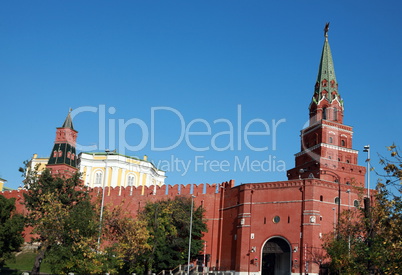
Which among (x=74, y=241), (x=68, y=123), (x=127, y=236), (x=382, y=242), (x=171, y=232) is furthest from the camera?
(x=68, y=123)

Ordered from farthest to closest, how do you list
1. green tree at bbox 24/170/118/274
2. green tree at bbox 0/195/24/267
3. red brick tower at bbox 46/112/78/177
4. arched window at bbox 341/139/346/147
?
red brick tower at bbox 46/112/78/177
arched window at bbox 341/139/346/147
green tree at bbox 0/195/24/267
green tree at bbox 24/170/118/274

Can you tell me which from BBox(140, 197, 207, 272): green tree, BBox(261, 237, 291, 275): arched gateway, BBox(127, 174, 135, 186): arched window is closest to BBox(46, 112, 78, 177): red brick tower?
BBox(127, 174, 135, 186): arched window

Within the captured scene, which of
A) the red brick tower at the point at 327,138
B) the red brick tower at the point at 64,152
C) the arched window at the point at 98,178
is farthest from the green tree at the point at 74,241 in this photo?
the arched window at the point at 98,178

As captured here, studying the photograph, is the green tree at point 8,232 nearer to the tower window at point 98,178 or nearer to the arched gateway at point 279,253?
the arched gateway at point 279,253

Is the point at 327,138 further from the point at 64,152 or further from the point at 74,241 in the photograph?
the point at 74,241

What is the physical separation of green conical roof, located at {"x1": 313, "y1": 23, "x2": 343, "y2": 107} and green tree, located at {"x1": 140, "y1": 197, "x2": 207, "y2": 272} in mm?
23680

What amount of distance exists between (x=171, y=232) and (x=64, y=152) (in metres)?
25.1

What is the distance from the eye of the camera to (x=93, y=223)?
3178cm

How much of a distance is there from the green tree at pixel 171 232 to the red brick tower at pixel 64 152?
17.7 m

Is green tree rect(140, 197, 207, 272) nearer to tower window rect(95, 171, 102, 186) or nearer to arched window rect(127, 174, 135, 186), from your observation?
arched window rect(127, 174, 135, 186)

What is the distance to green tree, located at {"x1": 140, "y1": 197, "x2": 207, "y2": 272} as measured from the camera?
1676 inches

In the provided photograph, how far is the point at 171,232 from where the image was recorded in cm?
4416

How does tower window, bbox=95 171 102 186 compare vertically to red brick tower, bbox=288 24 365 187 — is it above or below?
below

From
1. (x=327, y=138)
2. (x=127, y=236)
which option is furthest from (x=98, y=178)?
(x=127, y=236)
